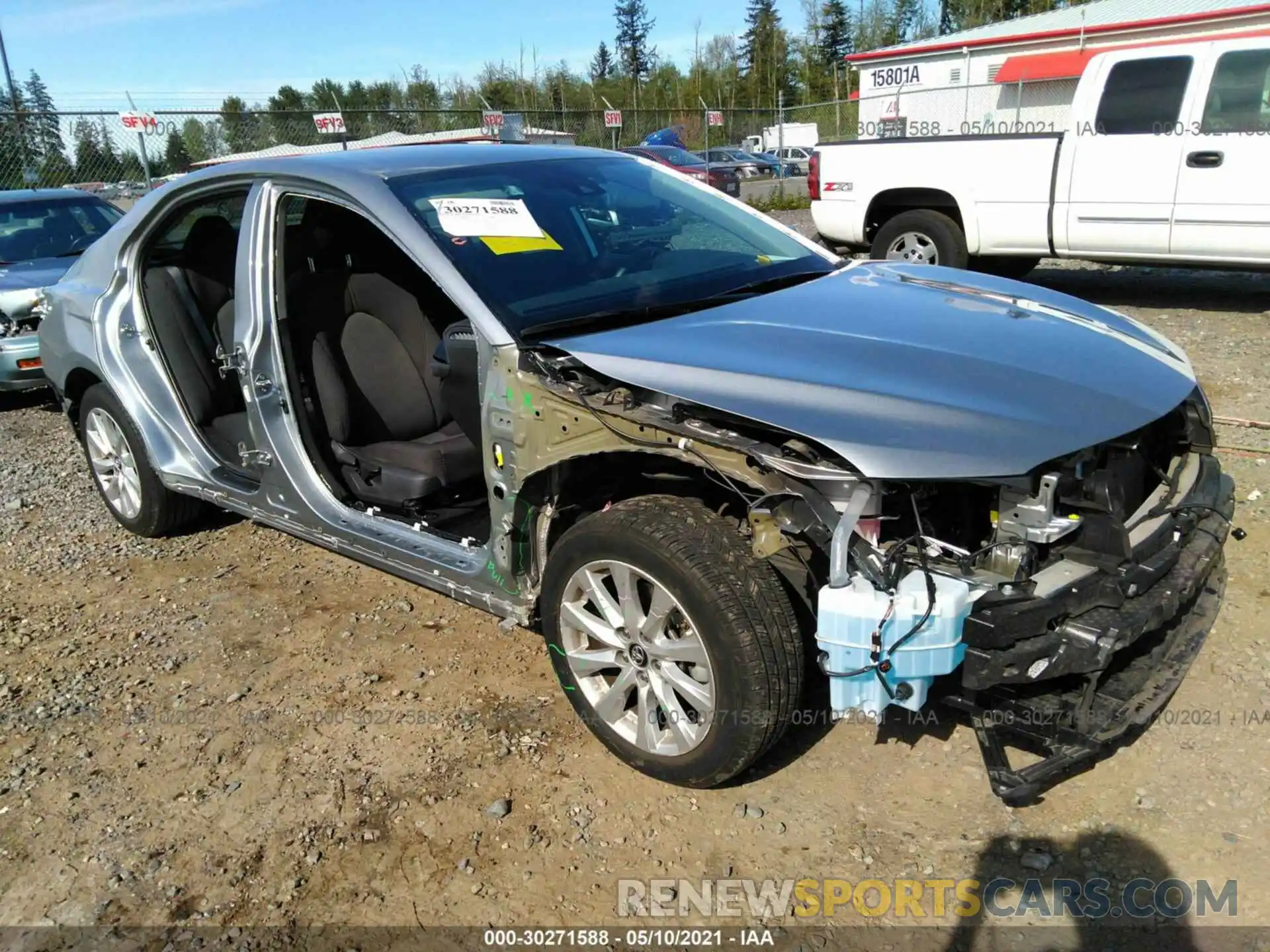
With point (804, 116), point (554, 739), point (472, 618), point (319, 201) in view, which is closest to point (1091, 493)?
point (554, 739)

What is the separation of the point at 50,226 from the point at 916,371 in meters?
8.55

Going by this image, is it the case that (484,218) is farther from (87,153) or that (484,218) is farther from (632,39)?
(632,39)

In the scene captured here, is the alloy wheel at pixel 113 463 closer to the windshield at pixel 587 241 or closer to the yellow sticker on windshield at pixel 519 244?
the windshield at pixel 587 241

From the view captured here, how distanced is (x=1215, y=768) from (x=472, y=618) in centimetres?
261

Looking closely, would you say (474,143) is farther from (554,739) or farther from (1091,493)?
(1091,493)

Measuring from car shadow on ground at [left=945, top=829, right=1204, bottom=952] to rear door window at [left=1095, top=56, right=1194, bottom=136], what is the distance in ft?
23.4

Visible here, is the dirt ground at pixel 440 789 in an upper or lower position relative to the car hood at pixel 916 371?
lower

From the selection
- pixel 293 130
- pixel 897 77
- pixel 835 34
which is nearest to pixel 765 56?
pixel 835 34

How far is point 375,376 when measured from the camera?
13.2 feet

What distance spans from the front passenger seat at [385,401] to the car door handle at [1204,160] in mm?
6536

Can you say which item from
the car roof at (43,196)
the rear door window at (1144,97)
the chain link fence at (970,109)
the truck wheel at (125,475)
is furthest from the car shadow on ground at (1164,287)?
the chain link fence at (970,109)

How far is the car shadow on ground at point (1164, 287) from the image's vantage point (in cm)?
860

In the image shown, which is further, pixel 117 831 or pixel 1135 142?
pixel 1135 142

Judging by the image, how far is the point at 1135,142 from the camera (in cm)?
789
